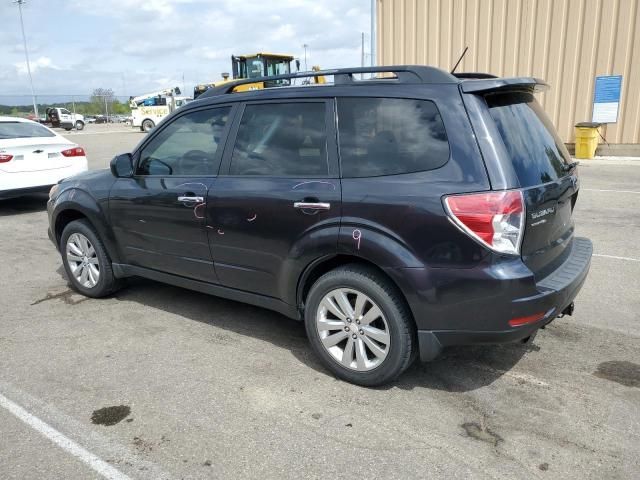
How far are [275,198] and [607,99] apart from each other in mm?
14184

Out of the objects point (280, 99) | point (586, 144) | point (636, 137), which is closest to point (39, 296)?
point (280, 99)

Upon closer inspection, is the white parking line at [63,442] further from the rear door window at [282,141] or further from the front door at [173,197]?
the rear door window at [282,141]

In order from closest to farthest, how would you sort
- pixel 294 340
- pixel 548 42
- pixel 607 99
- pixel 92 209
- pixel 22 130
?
A: pixel 294 340 < pixel 92 209 < pixel 22 130 < pixel 607 99 < pixel 548 42

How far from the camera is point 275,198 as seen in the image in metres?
3.45

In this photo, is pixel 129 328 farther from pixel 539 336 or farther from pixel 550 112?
pixel 550 112

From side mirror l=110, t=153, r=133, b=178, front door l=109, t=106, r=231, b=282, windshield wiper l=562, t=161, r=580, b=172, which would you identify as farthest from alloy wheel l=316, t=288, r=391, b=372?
side mirror l=110, t=153, r=133, b=178

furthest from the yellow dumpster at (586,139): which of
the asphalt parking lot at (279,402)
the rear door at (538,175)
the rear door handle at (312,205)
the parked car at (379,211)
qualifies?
the rear door handle at (312,205)

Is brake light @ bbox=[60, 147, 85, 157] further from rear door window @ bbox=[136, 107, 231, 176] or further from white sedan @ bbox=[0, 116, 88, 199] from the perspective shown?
rear door window @ bbox=[136, 107, 231, 176]

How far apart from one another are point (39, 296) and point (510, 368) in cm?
418

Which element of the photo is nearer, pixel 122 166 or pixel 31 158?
pixel 122 166

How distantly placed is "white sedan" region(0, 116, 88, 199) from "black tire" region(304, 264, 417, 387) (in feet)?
23.6

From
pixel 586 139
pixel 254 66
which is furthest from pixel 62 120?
pixel 586 139

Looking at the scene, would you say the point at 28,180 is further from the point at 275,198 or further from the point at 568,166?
the point at 568,166

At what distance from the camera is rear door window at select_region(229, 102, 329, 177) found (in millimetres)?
3408
